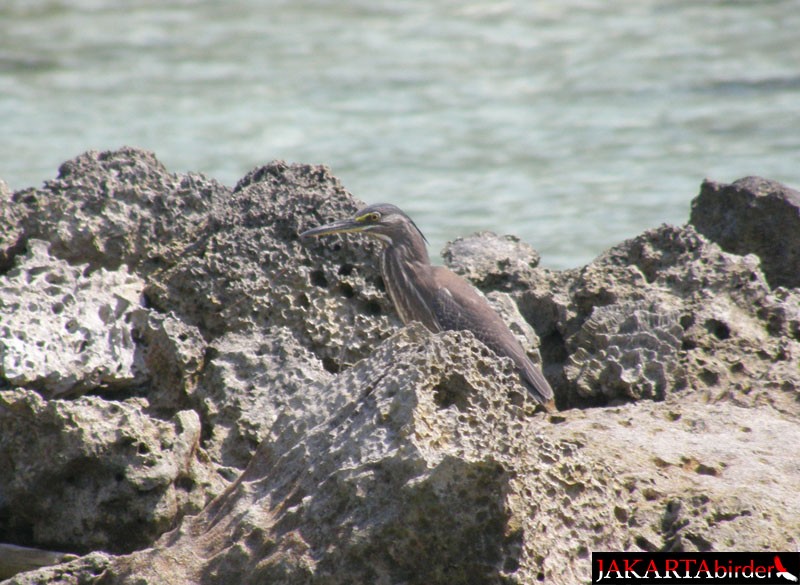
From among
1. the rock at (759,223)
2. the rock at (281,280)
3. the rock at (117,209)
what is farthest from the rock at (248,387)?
the rock at (759,223)

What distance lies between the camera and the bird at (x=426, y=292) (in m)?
4.61

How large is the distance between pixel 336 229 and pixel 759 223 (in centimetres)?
214

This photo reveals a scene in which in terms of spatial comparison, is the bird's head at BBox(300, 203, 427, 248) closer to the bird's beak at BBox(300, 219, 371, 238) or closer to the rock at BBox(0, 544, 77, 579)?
the bird's beak at BBox(300, 219, 371, 238)

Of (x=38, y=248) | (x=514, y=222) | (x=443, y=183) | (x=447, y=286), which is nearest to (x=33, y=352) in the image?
(x=38, y=248)

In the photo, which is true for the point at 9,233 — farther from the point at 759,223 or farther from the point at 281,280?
the point at 759,223

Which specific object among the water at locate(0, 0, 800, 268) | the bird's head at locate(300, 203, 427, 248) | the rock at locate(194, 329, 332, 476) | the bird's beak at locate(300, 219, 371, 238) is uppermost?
the water at locate(0, 0, 800, 268)

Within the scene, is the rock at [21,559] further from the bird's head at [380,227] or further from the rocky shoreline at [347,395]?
the bird's head at [380,227]

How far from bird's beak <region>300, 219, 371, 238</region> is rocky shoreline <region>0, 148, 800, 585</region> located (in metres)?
0.06

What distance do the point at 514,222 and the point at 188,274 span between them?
7358 millimetres

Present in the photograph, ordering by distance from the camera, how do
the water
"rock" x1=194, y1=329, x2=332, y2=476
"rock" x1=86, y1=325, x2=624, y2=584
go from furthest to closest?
the water < "rock" x1=194, y1=329, x2=332, y2=476 < "rock" x1=86, y1=325, x2=624, y2=584

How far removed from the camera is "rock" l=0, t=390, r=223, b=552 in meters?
3.57

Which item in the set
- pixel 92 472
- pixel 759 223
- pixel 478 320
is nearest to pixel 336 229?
pixel 478 320

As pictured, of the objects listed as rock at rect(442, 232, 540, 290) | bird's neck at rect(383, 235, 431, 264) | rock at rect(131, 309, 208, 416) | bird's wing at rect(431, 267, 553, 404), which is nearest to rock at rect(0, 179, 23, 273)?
rock at rect(131, 309, 208, 416)

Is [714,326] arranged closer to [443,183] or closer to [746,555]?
[746,555]
